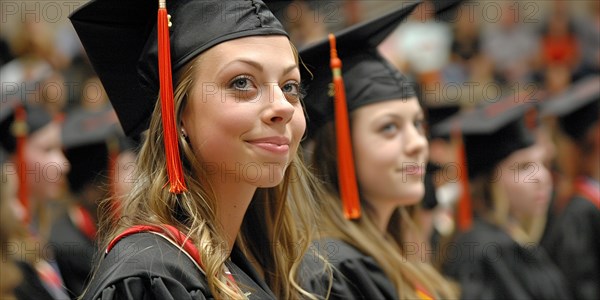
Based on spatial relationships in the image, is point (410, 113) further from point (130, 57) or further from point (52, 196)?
point (52, 196)

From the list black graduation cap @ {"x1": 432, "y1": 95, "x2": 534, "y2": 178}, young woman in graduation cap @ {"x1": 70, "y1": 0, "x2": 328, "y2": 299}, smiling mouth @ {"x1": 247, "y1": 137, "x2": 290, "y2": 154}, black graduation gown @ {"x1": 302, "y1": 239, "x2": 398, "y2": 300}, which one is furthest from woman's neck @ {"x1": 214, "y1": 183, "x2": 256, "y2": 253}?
black graduation cap @ {"x1": 432, "y1": 95, "x2": 534, "y2": 178}

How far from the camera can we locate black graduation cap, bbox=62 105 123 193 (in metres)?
5.30

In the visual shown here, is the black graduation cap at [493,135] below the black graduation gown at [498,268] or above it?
above

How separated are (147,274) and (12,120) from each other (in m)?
3.04

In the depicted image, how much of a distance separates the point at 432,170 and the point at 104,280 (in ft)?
12.0

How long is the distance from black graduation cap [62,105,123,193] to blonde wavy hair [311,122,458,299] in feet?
7.59

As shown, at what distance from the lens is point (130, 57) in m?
2.35

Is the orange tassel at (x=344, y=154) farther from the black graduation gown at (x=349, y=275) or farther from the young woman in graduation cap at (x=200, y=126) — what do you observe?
the young woman in graduation cap at (x=200, y=126)

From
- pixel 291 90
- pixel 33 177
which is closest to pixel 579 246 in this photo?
pixel 33 177

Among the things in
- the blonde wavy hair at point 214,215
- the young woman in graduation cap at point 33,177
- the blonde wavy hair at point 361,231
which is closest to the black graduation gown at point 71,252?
the young woman in graduation cap at point 33,177

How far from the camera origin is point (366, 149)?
3.26m

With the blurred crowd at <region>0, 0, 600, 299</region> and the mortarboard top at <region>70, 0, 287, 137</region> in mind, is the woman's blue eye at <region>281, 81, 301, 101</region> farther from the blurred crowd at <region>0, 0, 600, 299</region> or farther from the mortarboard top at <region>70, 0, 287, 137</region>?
the blurred crowd at <region>0, 0, 600, 299</region>

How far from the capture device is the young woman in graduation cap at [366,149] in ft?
10.3

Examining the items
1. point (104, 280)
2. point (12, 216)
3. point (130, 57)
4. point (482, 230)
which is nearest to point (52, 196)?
point (12, 216)
